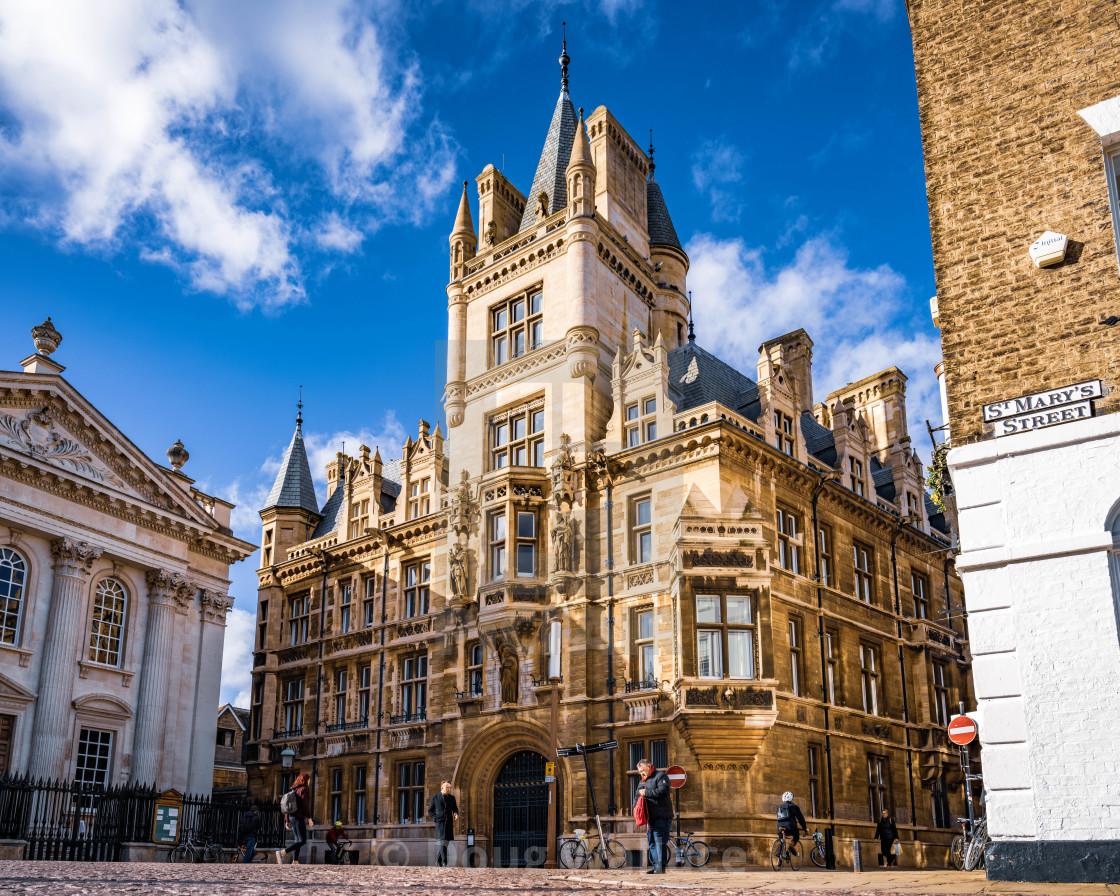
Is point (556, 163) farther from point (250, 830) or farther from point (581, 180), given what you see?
point (250, 830)

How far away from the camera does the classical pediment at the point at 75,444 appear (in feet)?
98.6

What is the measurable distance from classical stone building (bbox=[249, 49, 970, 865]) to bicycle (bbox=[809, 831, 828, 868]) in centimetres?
97

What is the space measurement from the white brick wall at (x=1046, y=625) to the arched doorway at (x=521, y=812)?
66.1 feet

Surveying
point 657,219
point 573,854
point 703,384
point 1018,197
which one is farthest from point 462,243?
point 1018,197

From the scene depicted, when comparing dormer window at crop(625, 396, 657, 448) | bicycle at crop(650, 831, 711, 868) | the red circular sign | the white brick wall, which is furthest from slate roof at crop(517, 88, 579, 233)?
the white brick wall

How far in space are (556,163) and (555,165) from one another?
0.10 metres

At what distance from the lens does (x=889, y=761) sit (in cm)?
3192

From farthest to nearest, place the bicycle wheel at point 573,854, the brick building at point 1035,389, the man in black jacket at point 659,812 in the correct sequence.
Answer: the bicycle wheel at point 573,854, the man in black jacket at point 659,812, the brick building at point 1035,389

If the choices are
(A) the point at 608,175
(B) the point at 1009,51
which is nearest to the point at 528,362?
(A) the point at 608,175

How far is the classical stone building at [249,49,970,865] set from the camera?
87.7ft

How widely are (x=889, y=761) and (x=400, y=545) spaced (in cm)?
1831

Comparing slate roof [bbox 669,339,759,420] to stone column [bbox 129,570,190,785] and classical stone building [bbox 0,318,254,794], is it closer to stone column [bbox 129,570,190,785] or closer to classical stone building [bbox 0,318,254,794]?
classical stone building [bbox 0,318,254,794]

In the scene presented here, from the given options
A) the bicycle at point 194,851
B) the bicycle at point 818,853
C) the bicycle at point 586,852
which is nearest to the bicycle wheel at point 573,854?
the bicycle at point 586,852

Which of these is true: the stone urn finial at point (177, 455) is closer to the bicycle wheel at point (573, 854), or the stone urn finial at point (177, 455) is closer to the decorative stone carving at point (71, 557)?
the decorative stone carving at point (71, 557)
